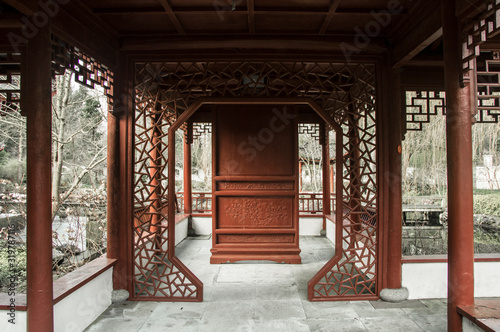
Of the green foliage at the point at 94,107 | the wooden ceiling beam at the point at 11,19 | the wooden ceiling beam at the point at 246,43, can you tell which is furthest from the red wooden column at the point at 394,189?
the green foliage at the point at 94,107

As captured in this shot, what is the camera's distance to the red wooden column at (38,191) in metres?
2.29

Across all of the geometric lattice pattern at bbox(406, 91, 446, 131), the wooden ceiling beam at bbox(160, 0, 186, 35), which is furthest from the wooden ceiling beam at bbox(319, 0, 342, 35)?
the wooden ceiling beam at bbox(160, 0, 186, 35)

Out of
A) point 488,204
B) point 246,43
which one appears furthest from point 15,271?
point 488,204

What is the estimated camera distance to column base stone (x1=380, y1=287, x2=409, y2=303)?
3.51 meters

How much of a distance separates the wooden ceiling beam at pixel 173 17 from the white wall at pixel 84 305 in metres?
2.79

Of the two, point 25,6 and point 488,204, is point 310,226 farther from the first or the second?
point 25,6

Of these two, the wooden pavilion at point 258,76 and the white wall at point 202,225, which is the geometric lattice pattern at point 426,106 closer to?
the wooden pavilion at point 258,76

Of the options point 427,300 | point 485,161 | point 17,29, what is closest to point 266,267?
point 427,300

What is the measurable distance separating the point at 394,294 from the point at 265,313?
59.8 inches

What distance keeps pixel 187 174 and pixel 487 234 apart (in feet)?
21.8

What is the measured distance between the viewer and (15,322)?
2.38 meters

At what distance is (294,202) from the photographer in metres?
5.38

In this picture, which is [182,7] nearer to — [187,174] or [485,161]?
[187,174]

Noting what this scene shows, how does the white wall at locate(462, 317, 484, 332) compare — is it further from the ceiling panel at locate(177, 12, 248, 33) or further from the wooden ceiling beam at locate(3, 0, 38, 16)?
the wooden ceiling beam at locate(3, 0, 38, 16)
